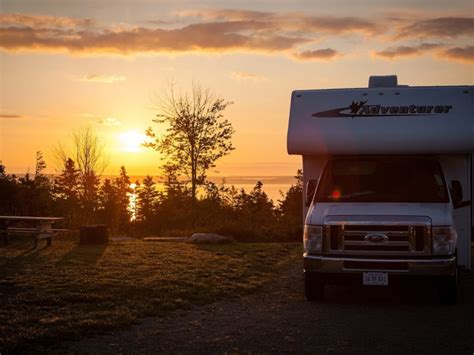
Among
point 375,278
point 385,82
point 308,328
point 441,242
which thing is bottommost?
point 308,328

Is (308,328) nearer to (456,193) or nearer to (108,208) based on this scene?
(456,193)

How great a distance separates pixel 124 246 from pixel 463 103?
10100 mm

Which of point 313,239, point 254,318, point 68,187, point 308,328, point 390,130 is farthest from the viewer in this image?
point 68,187

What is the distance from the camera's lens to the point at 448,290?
945cm

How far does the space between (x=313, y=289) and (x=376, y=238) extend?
1300mm

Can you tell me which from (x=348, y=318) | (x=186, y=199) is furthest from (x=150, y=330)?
(x=186, y=199)

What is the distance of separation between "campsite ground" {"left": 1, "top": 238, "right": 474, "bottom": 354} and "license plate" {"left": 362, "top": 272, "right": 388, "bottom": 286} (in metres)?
0.40

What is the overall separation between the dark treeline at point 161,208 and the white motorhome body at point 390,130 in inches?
433

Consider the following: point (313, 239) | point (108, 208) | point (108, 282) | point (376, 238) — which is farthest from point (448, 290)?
point (108, 208)

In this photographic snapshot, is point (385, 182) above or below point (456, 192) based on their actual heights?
above

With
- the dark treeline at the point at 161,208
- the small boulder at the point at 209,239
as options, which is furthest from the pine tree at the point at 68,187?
the small boulder at the point at 209,239

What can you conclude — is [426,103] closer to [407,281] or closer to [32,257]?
[407,281]

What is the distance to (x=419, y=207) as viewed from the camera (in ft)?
32.0

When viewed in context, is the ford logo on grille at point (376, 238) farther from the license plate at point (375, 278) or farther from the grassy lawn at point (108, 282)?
the grassy lawn at point (108, 282)
